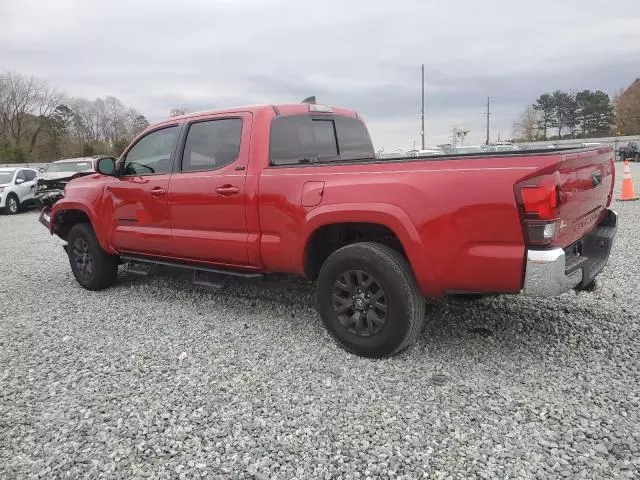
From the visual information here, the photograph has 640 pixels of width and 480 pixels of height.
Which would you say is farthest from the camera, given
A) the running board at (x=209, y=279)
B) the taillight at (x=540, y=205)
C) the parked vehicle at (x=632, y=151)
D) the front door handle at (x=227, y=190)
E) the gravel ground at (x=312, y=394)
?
the parked vehicle at (x=632, y=151)

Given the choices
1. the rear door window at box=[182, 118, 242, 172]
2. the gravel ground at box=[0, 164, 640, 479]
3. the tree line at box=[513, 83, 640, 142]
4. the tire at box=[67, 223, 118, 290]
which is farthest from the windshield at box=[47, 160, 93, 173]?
the tree line at box=[513, 83, 640, 142]

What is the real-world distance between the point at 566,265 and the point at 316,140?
2.36 metres

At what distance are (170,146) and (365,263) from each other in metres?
2.55

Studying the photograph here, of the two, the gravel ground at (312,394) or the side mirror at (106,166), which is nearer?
the gravel ground at (312,394)

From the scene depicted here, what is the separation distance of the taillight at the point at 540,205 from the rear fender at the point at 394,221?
635 mm

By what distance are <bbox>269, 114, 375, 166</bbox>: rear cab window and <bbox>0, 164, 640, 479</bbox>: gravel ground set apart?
1.30 metres

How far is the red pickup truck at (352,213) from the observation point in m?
2.96

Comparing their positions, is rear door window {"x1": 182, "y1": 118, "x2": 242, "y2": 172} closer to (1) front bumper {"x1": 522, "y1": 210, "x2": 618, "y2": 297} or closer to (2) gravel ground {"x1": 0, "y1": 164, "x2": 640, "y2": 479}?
(2) gravel ground {"x1": 0, "y1": 164, "x2": 640, "y2": 479}

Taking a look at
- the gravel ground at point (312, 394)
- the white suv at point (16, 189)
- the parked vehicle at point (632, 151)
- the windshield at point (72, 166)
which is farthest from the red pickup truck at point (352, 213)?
the parked vehicle at point (632, 151)

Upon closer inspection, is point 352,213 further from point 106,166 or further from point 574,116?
point 574,116

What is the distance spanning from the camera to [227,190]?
4.23m

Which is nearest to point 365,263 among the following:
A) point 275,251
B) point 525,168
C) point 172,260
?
point 275,251

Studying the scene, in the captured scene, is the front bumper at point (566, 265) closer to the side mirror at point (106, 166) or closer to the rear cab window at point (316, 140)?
the rear cab window at point (316, 140)

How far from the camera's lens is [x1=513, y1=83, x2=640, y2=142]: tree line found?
67.6 m
